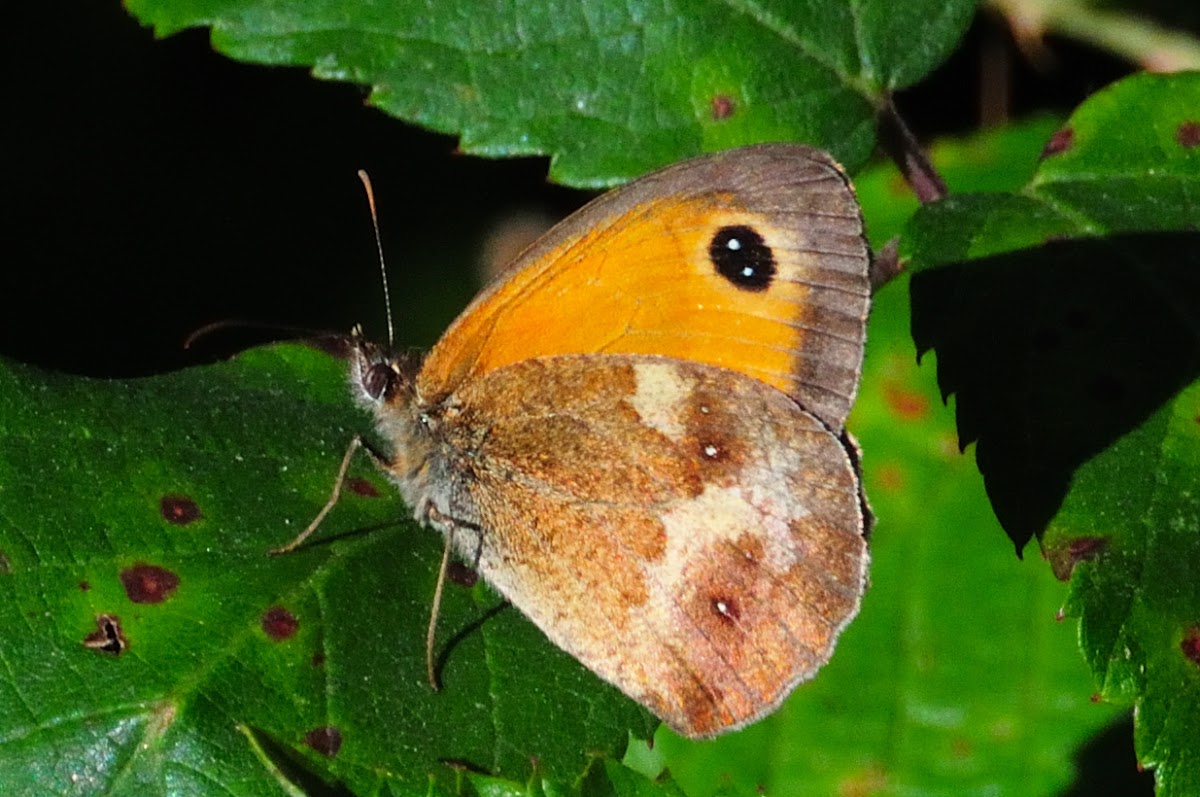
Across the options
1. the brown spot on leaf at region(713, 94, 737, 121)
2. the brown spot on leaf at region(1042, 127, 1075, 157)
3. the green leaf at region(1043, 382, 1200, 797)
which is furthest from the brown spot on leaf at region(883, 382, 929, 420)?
the green leaf at region(1043, 382, 1200, 797)

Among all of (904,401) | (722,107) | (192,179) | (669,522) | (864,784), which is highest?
(722,107)

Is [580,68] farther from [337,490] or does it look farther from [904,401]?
[904,401]

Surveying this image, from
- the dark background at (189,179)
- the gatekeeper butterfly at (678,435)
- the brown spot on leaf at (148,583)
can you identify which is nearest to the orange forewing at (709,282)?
the gatekeeper butterfly at (678,435)

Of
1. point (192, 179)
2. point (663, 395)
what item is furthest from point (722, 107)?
point (192, 179)

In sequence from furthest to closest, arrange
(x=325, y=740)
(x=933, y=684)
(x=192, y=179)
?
(x=192, y=179)
(x=933, y=684)
(x=325, y=740)

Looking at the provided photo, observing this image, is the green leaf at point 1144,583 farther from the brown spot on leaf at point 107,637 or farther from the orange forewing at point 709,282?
the brown spot on leaf at point 107,637

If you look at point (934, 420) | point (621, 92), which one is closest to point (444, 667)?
point (621, 92)

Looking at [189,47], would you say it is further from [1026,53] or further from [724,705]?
[724,705]
